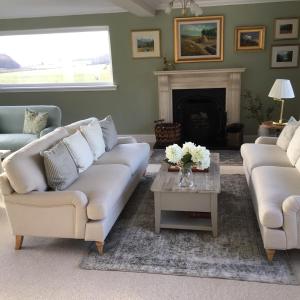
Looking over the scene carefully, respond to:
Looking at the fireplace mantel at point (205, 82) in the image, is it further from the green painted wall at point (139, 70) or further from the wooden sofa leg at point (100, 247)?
the wooden sofa leg at point (100, 247)

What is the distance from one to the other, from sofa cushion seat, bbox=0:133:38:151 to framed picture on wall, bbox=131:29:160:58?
225 cm

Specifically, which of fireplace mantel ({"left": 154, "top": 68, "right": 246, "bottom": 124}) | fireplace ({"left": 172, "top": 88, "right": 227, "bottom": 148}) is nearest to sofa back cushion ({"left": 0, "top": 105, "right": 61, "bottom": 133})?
fireplace mantel ({"left": 154, "top": 68, "right": 246, "bottom": 124})

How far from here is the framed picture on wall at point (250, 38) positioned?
5418 millimetres

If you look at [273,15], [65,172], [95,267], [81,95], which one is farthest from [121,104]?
[95,267]

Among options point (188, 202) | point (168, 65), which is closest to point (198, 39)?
point (168, 65)

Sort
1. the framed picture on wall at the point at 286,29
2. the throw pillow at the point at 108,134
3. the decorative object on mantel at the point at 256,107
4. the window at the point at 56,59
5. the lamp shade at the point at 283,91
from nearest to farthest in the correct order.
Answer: the throw pillow at the point at 108,134, the lamp shade at the point at 283,91, the framed picture on wall at the point at 286,29, the decorative object on mantel at the point at 256,107, the window at the point at 56,59

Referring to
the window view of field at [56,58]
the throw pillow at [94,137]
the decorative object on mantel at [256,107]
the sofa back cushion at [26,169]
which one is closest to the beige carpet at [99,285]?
the sofa back cushion at [26,169]

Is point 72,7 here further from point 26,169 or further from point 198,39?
point 26,169

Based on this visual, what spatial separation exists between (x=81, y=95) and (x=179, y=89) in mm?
1811

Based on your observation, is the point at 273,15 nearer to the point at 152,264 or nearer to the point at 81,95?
the point at 81,95

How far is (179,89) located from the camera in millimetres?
5906

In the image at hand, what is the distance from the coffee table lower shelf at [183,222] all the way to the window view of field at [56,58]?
3639 mm

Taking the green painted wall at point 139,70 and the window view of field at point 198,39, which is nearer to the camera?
the green painted wall at point 139,70

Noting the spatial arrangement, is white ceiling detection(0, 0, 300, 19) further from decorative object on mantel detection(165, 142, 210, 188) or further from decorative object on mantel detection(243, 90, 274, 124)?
decorative object on mantel detection(165, 142, 210, 188)
